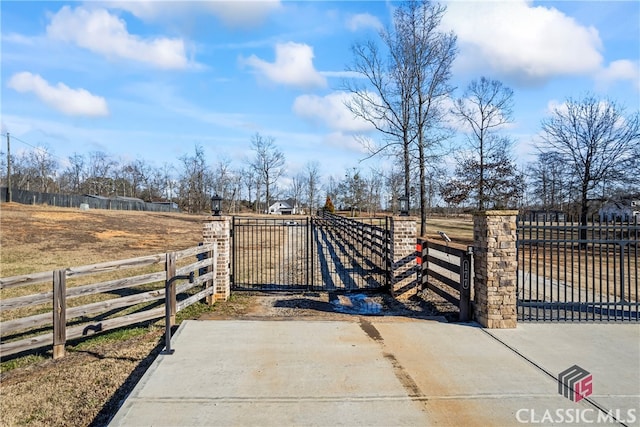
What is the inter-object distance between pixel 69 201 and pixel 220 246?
4997cm

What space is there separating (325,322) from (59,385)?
334 cm

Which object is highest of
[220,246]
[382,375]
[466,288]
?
[220,246]

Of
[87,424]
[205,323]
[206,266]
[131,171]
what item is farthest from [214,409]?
[131,171]

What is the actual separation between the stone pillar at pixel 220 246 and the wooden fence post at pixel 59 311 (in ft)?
9.26

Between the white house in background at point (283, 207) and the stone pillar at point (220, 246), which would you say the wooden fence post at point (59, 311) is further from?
the white house in background at point (283, 207)

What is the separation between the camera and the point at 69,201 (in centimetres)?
4897

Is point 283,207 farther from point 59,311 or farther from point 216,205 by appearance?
point 59,311

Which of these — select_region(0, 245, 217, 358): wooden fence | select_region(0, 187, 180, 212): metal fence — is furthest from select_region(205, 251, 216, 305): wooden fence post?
select_region(0, 187, 180, 212): metal fence

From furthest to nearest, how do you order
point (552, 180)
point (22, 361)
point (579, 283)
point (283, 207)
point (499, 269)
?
point (283, 207) → point (552, 180) → point (579, 283) → point (499, 269) → point (22, 361)

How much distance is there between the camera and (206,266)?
7.51 m

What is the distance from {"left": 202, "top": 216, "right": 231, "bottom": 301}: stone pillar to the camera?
7.71 metres

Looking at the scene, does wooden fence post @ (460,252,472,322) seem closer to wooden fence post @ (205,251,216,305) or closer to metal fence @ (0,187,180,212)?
wooden fence post @ (205,251,216,305)

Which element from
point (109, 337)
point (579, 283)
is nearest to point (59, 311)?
point (109, 337)

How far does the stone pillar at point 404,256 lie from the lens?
8.16 meters
